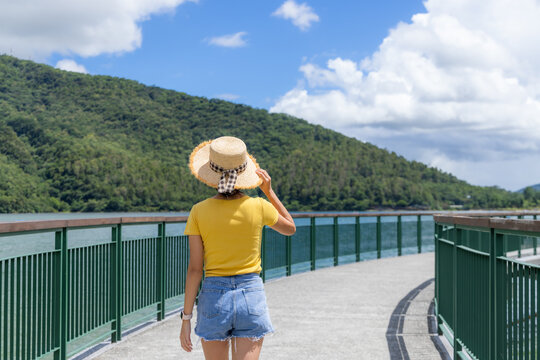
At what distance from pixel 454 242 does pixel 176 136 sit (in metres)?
115

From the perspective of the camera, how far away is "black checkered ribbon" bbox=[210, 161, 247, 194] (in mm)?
2887

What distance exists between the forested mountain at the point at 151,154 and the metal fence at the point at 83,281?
96391mm

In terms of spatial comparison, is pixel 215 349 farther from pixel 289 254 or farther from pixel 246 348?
pixel 289 254

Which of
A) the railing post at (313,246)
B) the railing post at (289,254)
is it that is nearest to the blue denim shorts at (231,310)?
the railing post at (289,254)

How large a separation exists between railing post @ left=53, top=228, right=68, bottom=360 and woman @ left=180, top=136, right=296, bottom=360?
2.40 metres

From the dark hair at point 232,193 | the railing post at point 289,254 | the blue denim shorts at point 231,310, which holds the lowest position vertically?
the railing post at point 289,254

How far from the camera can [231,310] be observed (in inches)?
114

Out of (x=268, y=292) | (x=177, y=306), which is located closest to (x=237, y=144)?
(x=177, y=306)

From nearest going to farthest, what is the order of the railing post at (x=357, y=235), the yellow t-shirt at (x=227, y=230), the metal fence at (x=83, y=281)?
1. the yellow t-shirt at (x=227, y=230)
2. the metal fence at (x=83, y=281)
3. the railing post at (x=357, y=235)

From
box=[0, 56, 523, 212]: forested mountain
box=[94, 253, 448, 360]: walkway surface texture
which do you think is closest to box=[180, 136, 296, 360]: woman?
box=[94, 253, 448, 360]: walkway surface texture

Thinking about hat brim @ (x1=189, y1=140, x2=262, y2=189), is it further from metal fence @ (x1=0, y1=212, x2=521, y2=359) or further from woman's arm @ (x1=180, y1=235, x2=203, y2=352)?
metal fence @ (x1=0, y1=212, x2=521, y2=359)

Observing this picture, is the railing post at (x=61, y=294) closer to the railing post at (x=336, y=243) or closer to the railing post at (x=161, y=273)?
the railing post at (x=161, y=273)

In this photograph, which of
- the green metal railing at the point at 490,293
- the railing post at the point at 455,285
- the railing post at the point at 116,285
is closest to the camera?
the green metal railing at the point at 490,293

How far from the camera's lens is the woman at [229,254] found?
289 centimetres
